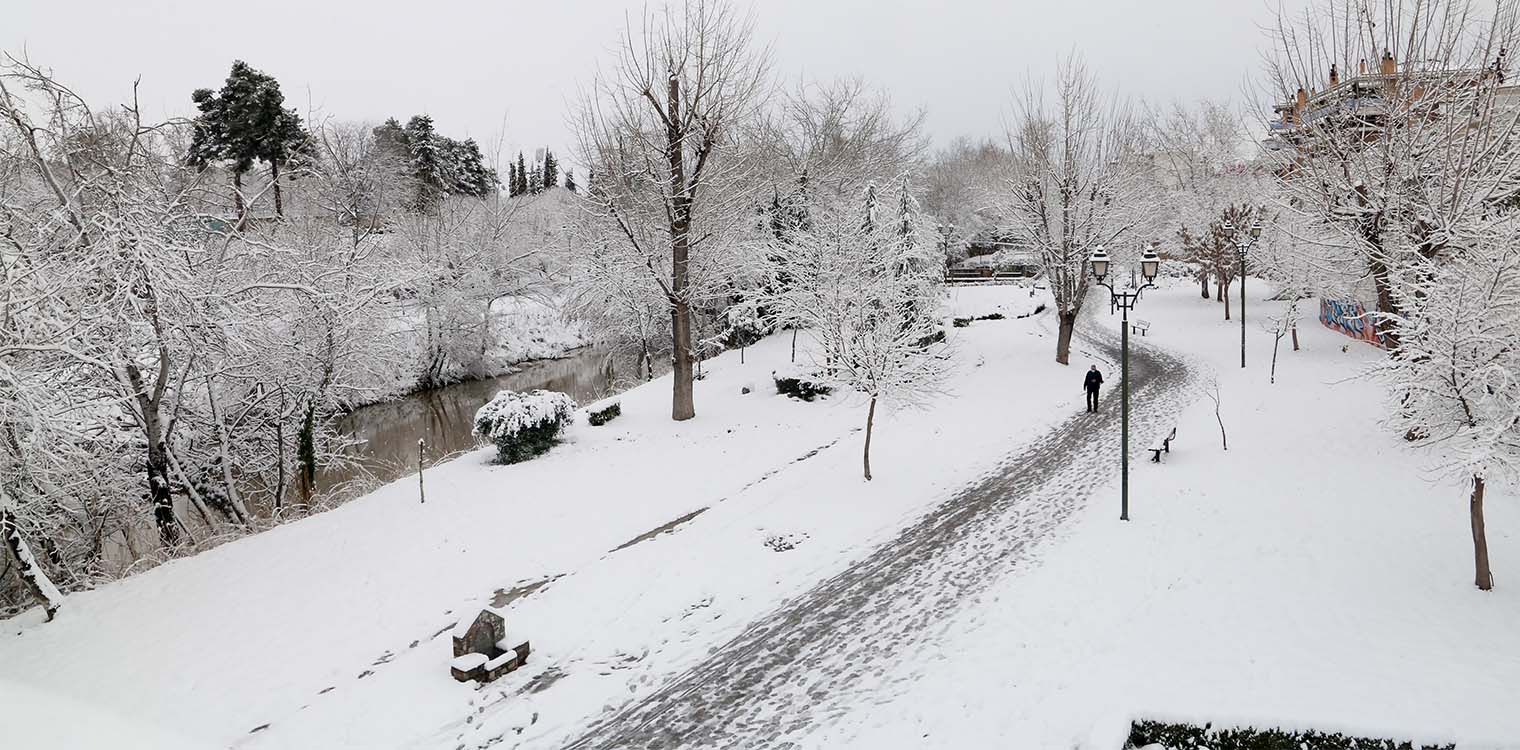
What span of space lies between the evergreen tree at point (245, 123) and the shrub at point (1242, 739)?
40.1 meters

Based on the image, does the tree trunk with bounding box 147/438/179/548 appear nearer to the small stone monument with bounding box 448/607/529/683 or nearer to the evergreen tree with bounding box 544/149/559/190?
the small stone monument with bounding box 448/607/529/683

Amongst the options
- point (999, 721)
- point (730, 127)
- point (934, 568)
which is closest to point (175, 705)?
point (999, 721)

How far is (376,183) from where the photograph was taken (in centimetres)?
3170

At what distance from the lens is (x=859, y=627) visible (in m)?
9.02

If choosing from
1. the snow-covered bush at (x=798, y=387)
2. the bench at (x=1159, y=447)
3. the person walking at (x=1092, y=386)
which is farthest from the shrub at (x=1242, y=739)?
the snow-covered bush at (x=798, y=387)

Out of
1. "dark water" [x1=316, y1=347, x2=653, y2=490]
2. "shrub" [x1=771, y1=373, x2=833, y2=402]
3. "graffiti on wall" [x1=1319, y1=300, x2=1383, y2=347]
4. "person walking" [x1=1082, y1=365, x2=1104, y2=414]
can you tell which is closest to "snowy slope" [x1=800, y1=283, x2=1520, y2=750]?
"person walking" [x1=1082, y1=365, x2=1104, y2=414]

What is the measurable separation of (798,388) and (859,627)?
13.3 m

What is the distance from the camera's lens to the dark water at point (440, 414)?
789 inches

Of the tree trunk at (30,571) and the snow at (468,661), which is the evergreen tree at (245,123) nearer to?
the tree trunk at (30,571)

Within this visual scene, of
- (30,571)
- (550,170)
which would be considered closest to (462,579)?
(30,571)

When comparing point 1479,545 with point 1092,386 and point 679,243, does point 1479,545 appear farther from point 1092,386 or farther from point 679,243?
point 679,243

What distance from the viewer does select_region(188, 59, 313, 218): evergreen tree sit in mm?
35000

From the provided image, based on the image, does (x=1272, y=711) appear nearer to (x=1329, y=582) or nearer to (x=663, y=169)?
(x=1329, y=582)

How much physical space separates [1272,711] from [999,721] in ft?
7.64
